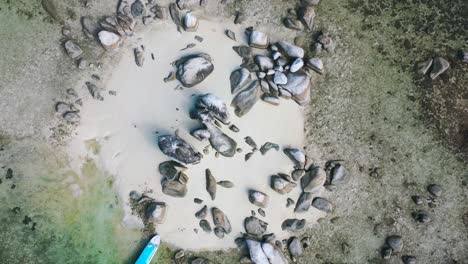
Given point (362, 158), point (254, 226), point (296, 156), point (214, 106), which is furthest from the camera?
point (362, 158)

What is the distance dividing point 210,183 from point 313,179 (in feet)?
7.23

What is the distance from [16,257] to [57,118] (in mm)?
3158

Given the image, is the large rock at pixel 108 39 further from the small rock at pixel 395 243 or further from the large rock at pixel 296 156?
the small rock at pixel 395 243

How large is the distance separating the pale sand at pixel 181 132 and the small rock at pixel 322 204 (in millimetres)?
141

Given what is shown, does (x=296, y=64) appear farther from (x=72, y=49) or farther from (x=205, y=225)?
(x=72, y=49)

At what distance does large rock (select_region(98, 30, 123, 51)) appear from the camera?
1211 cm

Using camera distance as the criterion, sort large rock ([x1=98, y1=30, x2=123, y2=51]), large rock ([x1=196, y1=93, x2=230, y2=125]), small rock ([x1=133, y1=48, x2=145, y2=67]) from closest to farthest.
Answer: large rock ([x1=196, y1=93, x2=230, y2=125]), large rock ([x1=98, y1=30, x2=123, y2=51]), small rock ([x1=133, y1=48, x2=145, y2=67])

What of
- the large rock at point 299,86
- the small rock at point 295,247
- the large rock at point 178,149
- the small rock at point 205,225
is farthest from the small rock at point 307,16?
the small rock at point 205,225

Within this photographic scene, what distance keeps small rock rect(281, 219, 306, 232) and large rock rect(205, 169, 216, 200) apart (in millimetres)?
1659

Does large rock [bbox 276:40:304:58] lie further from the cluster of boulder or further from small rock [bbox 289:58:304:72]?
small rock [bbox 289:58:304:72]

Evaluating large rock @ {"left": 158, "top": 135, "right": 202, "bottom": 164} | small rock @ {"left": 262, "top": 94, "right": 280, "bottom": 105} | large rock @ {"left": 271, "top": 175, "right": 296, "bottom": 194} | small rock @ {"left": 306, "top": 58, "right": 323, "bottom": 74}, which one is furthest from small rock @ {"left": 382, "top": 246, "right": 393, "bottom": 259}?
large rock @ {"left": 158, "top": 135, "right": 202, "bottom": 164}

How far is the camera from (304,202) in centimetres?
1212

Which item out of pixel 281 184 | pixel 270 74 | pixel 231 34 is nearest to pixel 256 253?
pixel 281 184

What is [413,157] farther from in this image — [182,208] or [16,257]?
[16,257]
